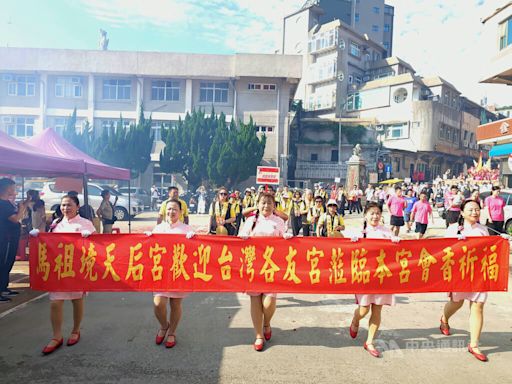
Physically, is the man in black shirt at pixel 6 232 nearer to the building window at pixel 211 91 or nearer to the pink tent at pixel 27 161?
the pink tent at pixel 27 161

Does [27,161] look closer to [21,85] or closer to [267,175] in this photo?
[267,175]

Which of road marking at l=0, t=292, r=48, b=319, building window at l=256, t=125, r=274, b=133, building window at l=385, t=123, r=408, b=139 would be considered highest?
building window at l=385, t=123, r=408, b=139

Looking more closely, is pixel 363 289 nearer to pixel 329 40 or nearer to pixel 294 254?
pixel 294 254

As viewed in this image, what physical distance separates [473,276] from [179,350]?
3407mm

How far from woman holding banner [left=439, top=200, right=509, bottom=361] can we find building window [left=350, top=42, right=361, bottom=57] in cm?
4693

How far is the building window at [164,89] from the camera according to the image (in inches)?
1266

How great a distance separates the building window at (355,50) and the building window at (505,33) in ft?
92.6

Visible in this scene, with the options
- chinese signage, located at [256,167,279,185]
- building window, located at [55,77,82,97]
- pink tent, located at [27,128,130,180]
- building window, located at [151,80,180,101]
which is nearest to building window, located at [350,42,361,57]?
building window, located at [151,80,180,101]

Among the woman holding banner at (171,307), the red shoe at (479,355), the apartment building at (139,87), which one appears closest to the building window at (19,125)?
the apartment building at (139,87)

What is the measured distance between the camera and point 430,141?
40031mm

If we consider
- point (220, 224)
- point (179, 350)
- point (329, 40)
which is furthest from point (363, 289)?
point (329, 40)

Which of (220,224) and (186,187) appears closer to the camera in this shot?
(220,224)

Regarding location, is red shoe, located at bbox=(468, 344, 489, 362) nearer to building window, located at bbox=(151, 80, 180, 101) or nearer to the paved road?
the paved road

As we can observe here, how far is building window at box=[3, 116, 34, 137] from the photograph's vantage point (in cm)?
3200
